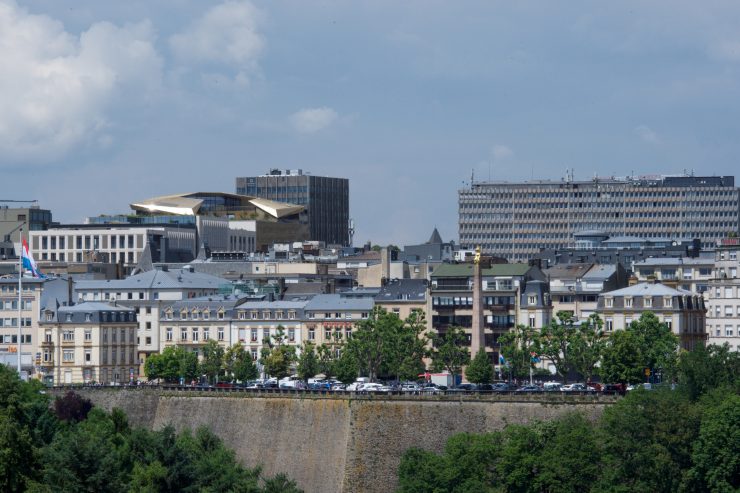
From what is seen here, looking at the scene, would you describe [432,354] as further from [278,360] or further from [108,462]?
[108,462]

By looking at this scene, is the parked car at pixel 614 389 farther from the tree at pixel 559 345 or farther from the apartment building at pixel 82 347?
the apartment building at pixel 82 347

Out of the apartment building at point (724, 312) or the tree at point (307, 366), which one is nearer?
the apartment building at point (724, 312)

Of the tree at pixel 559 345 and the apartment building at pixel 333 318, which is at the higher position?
the apartment building at pixel 333 318

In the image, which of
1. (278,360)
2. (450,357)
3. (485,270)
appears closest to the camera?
(450,357)

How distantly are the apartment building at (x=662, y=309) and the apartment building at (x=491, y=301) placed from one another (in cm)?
713

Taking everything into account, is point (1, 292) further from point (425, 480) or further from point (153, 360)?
point (425, 480)

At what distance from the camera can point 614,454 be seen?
129 metres

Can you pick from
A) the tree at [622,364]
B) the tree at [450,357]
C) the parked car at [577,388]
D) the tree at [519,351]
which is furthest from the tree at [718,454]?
the tree at [450,357]

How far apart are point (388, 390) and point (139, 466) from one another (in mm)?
31096

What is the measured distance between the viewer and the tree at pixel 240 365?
7239 inches

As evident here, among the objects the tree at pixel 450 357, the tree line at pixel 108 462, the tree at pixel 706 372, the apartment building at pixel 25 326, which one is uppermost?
the apartment building at pixel 25 326

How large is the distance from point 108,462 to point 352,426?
1155 inches

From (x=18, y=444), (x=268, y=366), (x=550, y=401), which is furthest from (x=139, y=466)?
(x=268, y=366)

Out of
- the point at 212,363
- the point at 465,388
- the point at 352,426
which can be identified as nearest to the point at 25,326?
the point at 212,363
